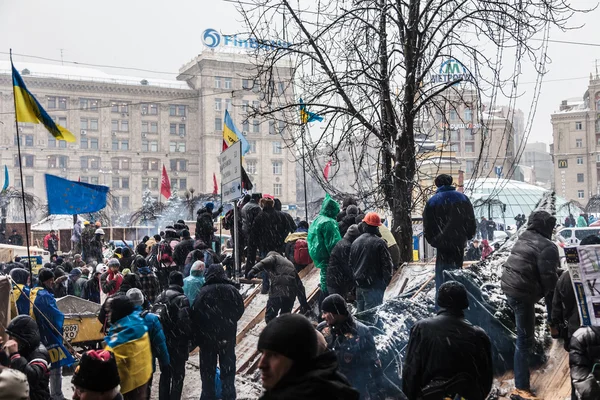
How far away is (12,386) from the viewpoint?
3.94 m

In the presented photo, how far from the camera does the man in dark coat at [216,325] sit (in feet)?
26.0

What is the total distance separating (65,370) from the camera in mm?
11156

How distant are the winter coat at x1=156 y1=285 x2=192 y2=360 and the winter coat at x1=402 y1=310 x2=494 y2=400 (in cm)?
370

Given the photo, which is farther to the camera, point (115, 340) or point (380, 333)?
point (380, 333)

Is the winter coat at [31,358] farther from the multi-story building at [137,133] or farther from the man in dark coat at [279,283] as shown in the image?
the multi-story building at [137,133]

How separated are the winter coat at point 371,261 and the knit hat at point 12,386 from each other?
4.80 metres

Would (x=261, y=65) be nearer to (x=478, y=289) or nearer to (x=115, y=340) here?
(x=478, y=289)

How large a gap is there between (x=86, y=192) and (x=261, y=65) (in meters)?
4.03

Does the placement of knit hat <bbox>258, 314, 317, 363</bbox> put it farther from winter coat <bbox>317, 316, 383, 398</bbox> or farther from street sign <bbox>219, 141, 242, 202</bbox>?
street sign <bbox>219, 141, 242, 202</bbox>

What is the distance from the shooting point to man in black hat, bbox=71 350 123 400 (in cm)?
427

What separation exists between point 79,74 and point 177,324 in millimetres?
91322

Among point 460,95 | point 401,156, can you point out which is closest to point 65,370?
point 401,156

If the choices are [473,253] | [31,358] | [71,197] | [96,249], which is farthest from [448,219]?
[96,249]

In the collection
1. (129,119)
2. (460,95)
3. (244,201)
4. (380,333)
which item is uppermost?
(129,119)
